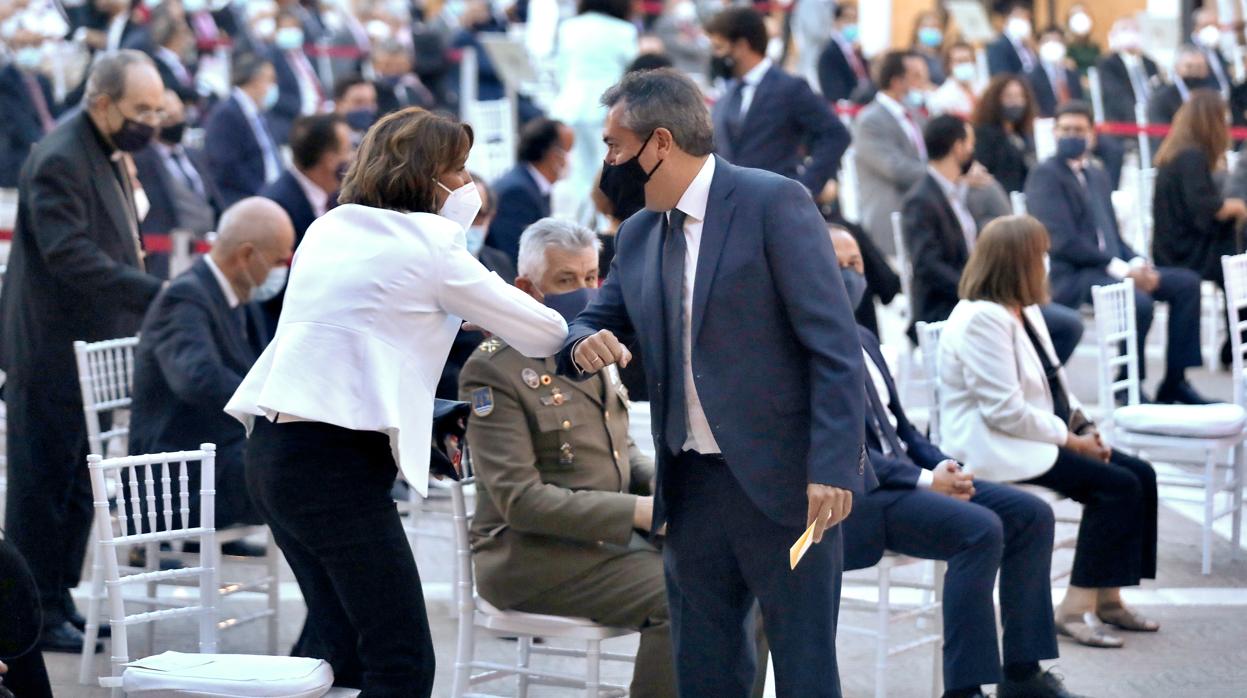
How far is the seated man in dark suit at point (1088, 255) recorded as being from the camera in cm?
790

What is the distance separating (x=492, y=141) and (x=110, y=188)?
743 centimetres

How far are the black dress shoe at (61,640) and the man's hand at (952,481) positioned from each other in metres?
2.28

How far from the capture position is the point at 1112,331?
6137mm

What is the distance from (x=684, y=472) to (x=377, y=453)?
57cm

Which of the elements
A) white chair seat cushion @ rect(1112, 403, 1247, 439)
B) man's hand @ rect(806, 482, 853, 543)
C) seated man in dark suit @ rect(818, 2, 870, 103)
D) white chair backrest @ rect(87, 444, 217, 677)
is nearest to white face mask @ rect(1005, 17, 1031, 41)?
seated man in dark suit @ rect(818, 2, 870, 103)

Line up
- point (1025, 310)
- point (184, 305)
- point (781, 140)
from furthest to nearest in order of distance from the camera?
point (781, 140), point (1025, 310), point (184, 305)

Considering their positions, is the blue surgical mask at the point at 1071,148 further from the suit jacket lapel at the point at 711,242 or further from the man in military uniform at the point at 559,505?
the suit jacket lapel at the point at 711,242

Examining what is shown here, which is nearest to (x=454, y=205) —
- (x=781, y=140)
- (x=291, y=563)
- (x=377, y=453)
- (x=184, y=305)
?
(x=377, y=453)

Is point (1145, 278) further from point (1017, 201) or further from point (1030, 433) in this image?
point (1030, 433)

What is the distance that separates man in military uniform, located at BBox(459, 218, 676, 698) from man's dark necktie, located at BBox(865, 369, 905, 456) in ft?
2.07

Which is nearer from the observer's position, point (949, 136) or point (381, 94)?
point (949, 136)

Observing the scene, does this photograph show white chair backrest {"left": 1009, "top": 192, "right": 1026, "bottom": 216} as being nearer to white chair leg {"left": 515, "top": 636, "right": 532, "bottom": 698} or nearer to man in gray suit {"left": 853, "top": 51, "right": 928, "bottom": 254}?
man in gray suit {"left": 853, "top": 51, "right": 928, "bottom": 254}

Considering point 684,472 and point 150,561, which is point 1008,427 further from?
point 150,561

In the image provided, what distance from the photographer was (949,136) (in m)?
7.61
